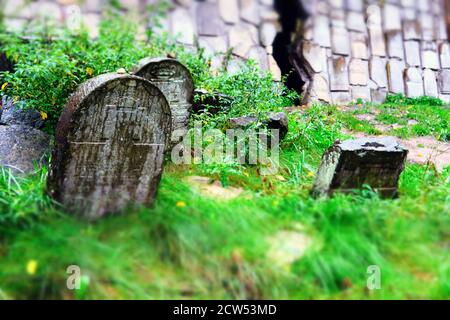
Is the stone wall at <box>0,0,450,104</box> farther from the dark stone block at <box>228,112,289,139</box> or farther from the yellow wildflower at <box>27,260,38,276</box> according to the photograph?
the yellow wildflower at <box>27,260,38,276</box>

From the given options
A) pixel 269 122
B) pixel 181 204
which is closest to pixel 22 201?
pixel 181 204

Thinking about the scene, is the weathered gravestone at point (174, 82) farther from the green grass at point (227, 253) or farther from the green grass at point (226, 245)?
the green grass at point (227, 253)

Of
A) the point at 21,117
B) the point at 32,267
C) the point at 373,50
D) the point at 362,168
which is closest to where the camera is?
the point at 32,267

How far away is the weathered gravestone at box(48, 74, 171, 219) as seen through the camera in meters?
2.70

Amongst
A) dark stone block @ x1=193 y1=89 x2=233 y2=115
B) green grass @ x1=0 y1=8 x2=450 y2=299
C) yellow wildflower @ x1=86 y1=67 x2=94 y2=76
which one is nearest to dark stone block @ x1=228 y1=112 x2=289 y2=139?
dark stone block @ x1=193 y1=89 x2=233 y2=115

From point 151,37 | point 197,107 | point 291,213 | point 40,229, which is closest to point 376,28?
point 151,37

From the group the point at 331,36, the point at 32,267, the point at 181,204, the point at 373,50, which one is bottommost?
the point at 32,267

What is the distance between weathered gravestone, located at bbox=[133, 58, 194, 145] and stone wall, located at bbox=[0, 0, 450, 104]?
3.53 metres

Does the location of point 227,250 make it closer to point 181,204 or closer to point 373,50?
point 181,204

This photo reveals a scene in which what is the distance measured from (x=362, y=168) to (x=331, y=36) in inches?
251

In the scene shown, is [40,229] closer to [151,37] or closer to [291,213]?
[291,213]

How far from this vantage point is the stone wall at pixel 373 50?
871 cm

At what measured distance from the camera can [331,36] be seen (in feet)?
29.2

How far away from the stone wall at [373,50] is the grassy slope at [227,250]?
19.8 ft
